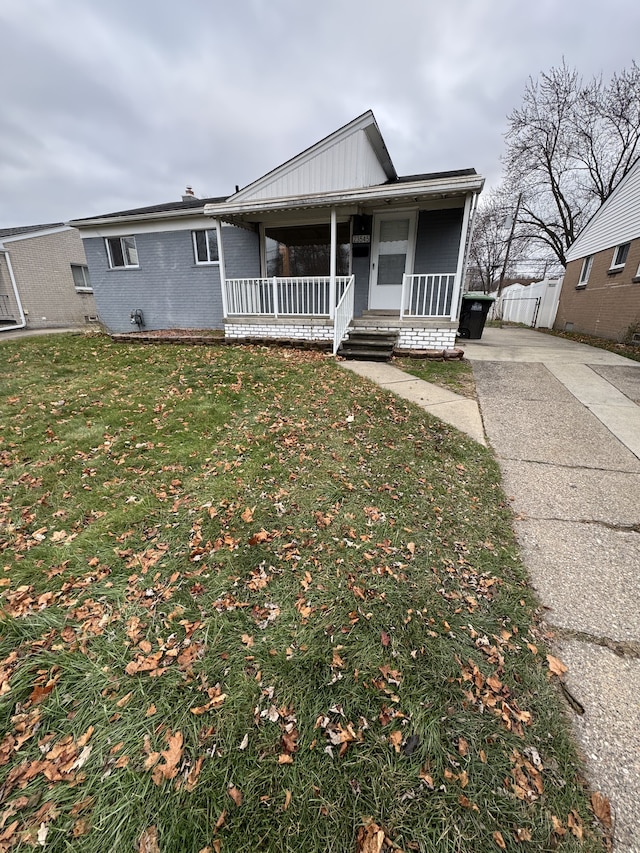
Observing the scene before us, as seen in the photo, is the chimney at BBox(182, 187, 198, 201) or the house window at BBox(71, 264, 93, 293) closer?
the chimney at BBox(182, 187, 198, 201)

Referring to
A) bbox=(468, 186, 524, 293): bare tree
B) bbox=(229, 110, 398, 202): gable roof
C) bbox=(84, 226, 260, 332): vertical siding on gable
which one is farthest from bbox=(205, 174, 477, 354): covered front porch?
bbox=(468, 186, 524, 293): bare tree

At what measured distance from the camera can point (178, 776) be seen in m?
1.46

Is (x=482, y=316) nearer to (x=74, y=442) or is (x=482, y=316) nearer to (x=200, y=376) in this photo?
(x=200, y=376)

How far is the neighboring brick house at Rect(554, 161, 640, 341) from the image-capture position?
11.0 metres

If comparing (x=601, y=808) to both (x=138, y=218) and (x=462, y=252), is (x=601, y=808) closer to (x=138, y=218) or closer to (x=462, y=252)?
(x=462, y=252)

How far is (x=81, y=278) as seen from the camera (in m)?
17.1

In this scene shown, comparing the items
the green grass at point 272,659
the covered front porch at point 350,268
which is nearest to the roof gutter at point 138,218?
the covered front porch at point 350,268

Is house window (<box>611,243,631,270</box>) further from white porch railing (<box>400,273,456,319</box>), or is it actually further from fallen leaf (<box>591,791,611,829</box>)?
fallen leaf (<box>591,791,611,829</box>)

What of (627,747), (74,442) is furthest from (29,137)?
(627,747)

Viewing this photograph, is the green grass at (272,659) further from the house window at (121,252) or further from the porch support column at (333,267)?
the house window at (121,252)

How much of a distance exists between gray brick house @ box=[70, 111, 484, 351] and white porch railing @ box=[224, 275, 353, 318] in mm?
35

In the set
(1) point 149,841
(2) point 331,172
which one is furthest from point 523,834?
(2) point 331,172

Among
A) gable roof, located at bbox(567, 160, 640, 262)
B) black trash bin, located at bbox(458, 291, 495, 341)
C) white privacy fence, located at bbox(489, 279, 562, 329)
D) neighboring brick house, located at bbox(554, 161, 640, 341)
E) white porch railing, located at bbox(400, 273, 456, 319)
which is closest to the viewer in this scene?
white porch railing, located at bbox(400, 273, 456, 319)

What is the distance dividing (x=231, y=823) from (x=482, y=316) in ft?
41.7
